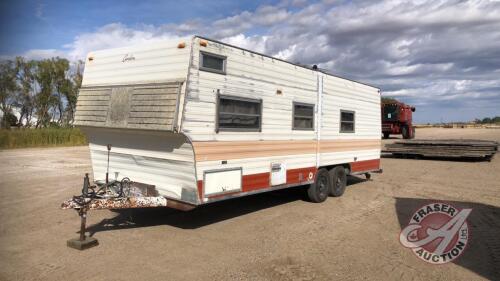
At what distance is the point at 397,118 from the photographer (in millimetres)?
33156

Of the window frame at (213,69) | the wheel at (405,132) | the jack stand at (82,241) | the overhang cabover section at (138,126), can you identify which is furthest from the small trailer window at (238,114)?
the wheel at (405,132)

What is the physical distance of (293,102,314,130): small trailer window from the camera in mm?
8570

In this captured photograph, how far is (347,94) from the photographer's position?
34.1 ft

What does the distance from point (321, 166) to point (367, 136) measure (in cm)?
263

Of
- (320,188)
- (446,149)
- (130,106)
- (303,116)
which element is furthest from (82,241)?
(446,149)

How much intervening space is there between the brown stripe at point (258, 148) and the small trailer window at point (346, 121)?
294 millimetres

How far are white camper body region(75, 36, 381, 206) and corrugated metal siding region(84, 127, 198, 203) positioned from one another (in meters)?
0.02

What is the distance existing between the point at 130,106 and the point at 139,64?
28.6 inches

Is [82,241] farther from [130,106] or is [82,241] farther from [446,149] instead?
[446,149]

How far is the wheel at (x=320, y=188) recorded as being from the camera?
366 inches

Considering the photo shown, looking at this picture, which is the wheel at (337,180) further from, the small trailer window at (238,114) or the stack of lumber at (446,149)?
the stack of lumber at (446,149)

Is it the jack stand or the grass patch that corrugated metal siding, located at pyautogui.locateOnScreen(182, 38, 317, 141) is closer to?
the jack stand

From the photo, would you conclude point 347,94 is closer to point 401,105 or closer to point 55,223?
point 55,223

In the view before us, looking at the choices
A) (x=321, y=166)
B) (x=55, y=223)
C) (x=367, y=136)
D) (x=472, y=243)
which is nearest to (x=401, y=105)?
(x=367, y=136)
